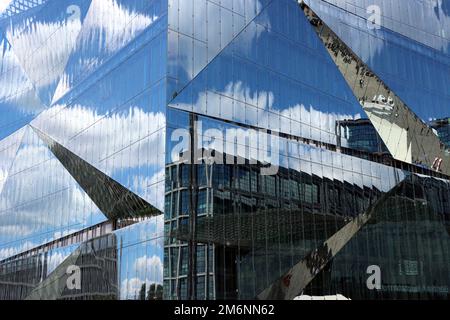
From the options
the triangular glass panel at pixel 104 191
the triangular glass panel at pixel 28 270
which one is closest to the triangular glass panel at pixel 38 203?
the triangular glass panel at pixel 104 191

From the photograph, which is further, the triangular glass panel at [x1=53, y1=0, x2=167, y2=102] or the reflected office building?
the triangular glass panel at [x1=53, y1=0, x2=167, y2=102]

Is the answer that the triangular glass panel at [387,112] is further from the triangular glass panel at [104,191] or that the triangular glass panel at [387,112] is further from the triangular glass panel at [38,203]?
the triangular glass panel at [38,203]

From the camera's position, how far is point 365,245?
30.1 m

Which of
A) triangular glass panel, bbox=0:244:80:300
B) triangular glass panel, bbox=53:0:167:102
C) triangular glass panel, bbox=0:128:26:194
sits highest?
triangular glass panel, bbox=53:0:167:102

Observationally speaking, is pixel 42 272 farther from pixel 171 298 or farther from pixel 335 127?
pixel 335 127

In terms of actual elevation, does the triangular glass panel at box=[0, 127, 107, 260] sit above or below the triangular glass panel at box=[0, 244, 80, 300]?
above

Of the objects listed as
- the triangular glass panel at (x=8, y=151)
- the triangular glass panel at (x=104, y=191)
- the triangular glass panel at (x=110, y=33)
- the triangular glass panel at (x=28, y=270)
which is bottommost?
the triangular glass panel at (x=28, y=270)

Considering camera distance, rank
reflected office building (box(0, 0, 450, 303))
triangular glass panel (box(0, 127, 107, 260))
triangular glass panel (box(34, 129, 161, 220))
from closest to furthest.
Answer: reflected office building (box(0, 0, 450, 303)) < triangular glass panel (box(34, 129, 161, 220)) < triangular glass panel (box(0, 127, 107, 260))

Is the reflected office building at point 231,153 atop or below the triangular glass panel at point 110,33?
below

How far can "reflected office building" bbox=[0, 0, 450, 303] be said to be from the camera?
25.6m

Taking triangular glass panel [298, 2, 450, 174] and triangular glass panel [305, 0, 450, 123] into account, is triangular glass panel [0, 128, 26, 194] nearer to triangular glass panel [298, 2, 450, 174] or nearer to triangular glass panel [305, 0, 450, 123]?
triangular glass panel [298, 2, 450, 174]

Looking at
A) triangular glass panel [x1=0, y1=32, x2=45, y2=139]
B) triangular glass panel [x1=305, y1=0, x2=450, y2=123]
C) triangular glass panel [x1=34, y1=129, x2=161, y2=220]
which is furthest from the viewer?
triangular glass panel [x1=0, y1=32, x2=45, y2=139]

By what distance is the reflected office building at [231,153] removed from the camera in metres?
25.6

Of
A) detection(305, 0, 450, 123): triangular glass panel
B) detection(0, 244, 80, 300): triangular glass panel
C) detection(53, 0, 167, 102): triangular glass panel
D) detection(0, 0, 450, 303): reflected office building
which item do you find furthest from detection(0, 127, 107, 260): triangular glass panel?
detection(305, 0, 450, 123): triangular glass panel
